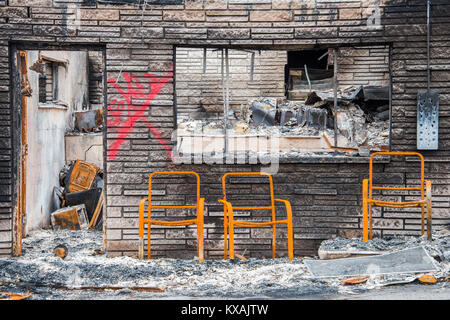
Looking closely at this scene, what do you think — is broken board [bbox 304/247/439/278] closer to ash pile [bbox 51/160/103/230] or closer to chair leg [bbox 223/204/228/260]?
chair leg [bbox 223/204/228/260]

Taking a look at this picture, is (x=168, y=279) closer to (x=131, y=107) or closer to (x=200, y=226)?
(x=200, y=226)

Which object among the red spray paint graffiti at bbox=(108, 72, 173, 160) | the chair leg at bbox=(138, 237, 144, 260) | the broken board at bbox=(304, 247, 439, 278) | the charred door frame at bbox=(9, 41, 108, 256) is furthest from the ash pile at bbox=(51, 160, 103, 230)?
the broken board at bbox=(304, 247, 439, 278)

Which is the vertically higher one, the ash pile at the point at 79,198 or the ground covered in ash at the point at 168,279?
the ash pile at the point at 79,198

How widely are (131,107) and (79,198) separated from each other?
3.85 m

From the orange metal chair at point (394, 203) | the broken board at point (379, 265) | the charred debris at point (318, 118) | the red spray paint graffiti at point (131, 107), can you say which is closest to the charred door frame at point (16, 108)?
the red spray paint graffiti at point (131, 107)

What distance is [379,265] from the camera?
18.0ft

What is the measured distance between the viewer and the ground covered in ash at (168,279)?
500 centimetres

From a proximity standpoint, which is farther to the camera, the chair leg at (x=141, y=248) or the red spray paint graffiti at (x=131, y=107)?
the red spray paint graffiti at (x=131, y=107)

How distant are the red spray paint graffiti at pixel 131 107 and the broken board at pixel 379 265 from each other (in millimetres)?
2402

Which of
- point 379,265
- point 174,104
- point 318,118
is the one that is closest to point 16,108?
point 174,104

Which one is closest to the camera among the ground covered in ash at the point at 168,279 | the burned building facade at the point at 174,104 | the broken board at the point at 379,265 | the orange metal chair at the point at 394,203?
the ground covered in ash at the point at 168,279

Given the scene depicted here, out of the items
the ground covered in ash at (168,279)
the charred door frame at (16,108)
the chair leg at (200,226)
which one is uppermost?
the charred door frame at (16,108)

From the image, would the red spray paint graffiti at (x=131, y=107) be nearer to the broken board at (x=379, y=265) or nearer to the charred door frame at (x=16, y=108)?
the charred door frame at (x=16, y=108)

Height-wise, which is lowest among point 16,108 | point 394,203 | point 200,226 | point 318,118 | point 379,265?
point 379,265
